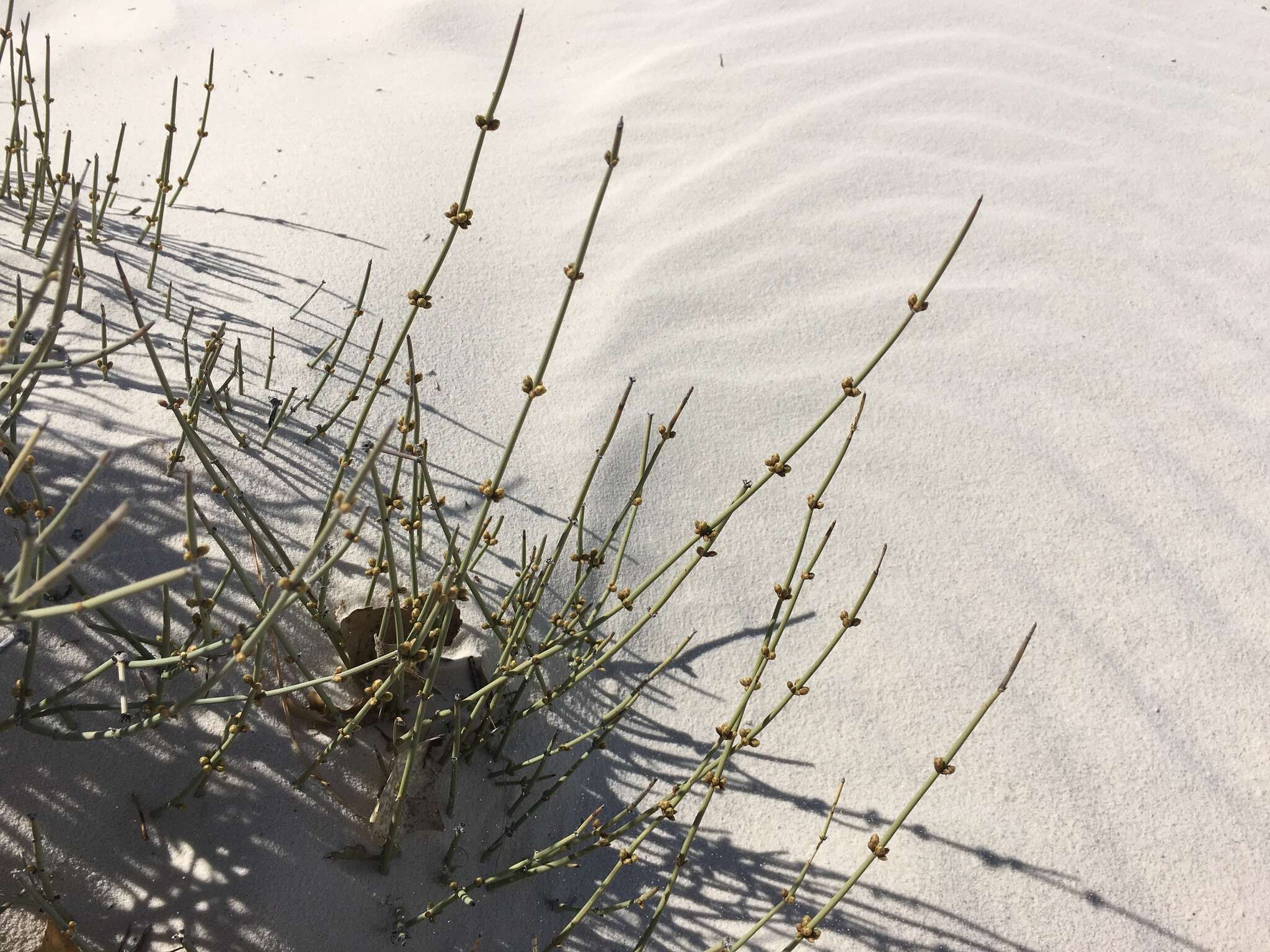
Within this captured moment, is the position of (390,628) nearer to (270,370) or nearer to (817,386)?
(270,370)

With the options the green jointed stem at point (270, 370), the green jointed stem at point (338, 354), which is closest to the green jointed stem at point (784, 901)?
the green jointed stem at point (338, 354)

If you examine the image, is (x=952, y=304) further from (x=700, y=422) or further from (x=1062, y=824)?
(x=1062, y=824)

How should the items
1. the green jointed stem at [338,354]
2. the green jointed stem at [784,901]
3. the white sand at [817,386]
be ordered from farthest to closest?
the green jointed stem at [338,354] < the white sand at [817,386] < the green jointed stem at [784,901]

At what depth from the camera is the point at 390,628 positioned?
1.44m

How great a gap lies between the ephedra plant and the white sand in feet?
0.15

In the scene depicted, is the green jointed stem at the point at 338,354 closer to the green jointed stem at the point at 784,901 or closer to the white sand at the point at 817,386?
the white sand at the point at 817,386

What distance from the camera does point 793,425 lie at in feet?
7.36

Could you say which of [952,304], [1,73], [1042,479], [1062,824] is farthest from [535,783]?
[1,73]

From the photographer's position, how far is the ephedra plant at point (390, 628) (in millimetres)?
1089

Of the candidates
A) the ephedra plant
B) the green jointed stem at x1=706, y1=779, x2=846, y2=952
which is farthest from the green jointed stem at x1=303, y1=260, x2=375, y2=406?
the green jointed stem at x1=706, y1=779, x2=846, y2=952

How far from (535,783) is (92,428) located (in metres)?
0.89

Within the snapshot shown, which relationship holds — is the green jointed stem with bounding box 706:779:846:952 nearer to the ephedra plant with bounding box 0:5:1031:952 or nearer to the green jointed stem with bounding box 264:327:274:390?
the ephedra plant with bounding box 0:5:1031:952

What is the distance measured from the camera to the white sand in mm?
1476

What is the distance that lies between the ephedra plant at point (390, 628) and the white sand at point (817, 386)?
0.15ft
